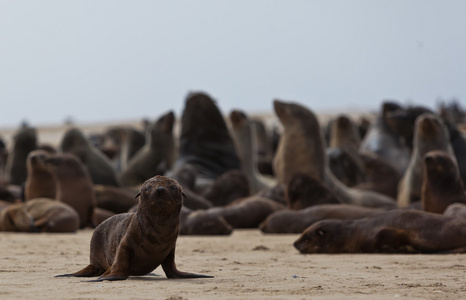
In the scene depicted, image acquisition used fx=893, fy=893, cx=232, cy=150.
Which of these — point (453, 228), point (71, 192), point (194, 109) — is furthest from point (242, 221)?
→ point (194, 109)

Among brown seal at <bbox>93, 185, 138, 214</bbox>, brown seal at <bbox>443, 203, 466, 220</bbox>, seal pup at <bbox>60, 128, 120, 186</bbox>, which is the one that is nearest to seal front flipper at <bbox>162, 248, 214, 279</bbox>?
brown seal at <bbox>443, 203, 466, 220</bbox>

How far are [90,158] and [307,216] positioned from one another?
7479mm

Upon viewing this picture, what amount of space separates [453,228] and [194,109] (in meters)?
9.31

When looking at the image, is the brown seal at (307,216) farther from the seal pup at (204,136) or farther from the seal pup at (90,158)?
the seal pup at (90,158)

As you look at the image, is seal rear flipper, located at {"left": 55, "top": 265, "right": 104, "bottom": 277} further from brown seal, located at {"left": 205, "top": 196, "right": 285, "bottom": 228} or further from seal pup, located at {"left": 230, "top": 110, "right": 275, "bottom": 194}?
seal pup, located at {"left": 230, "top": 110, "right": 275, "bottom": 194}

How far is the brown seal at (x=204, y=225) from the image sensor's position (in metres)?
9.91

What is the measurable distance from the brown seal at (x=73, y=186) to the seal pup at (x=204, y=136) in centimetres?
428

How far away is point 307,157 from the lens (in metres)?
13.2

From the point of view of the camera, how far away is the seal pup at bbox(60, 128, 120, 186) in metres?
16.0

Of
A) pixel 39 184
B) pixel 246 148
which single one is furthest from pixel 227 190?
pixel 246 148

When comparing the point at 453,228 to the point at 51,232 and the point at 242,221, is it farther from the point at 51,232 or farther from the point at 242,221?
the point at 51,232

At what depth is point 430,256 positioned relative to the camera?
23.2 feet

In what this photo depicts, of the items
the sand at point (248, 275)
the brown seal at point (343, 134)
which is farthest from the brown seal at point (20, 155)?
the sand at point (248, 275)

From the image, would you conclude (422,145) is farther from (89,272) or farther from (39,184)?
(89,272)
